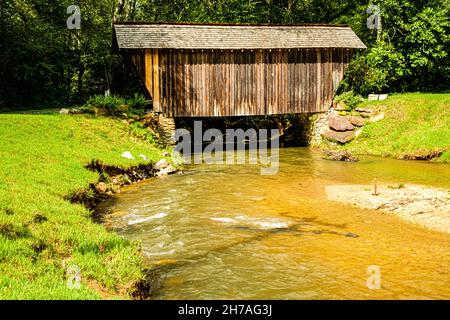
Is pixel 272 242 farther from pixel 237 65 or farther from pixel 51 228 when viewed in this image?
pixel 237 65

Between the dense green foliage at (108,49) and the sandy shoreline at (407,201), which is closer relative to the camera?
the sandy shoreline at (407,201)

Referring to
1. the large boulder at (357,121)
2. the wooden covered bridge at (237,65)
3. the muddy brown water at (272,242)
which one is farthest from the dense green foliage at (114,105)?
the large boulder at (357,121)

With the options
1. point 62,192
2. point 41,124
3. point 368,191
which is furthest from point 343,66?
point 62,192

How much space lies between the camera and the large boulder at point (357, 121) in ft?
89.2

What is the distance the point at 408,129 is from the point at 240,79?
10277mm

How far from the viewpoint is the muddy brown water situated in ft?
24.5

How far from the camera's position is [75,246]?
8.37 meters

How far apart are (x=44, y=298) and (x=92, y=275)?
1.62 meters

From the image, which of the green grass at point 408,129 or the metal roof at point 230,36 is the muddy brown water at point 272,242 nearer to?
the green grass at point 408,129

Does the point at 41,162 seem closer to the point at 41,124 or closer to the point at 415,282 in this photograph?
the point at 41,124

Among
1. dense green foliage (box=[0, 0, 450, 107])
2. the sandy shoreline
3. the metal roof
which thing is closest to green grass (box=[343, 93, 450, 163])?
dense green foliage (box=[0, 0, 450, 107])

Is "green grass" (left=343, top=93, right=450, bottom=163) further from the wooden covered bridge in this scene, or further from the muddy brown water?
the muddy brown water

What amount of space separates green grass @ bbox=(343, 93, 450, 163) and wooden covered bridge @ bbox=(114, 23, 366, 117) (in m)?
3.59

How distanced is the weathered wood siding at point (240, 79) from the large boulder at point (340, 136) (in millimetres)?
1727
